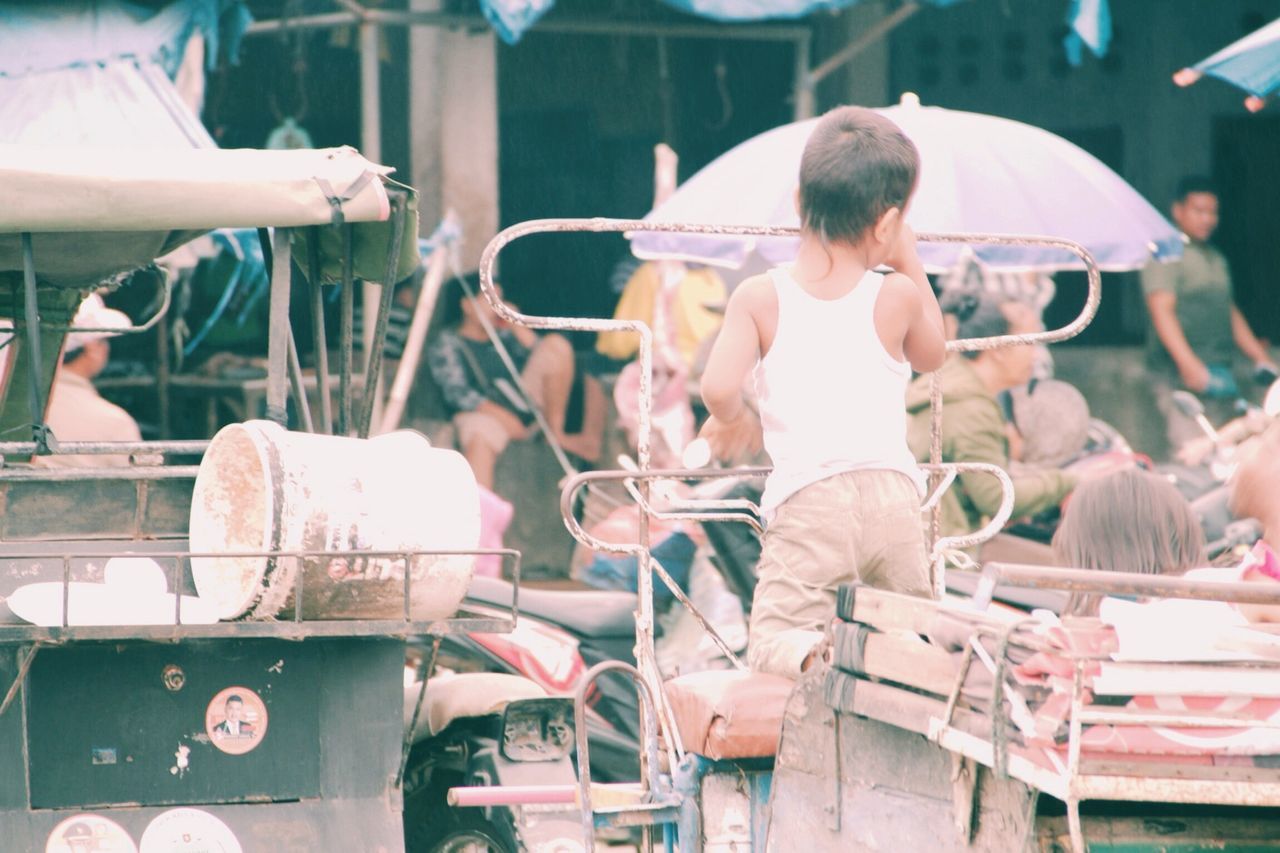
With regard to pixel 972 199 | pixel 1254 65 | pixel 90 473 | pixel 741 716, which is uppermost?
pixel 1254 65

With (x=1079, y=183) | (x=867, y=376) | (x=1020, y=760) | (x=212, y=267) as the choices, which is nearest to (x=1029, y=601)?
(x=1079, y=183)

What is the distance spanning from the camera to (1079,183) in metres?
7.92

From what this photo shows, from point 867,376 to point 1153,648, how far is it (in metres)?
1.25

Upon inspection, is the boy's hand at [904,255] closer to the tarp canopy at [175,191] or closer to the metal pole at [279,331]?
the tarp canopy at [175,191]

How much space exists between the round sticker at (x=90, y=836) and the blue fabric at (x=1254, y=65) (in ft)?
18.3

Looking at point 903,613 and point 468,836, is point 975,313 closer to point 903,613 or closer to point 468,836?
point 468,836

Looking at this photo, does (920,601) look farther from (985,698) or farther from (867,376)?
(867,376)

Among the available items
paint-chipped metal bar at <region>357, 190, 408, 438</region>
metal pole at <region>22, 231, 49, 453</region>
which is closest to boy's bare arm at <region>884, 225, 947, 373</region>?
paint-chipped metal bar at <region>357, 190, 408, 438</region>

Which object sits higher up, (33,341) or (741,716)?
(33,341)

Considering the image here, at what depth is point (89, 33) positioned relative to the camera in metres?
8.09

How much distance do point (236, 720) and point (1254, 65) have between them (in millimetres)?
5431

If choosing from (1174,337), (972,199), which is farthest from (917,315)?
(1174,337)

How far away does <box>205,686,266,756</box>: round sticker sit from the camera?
4.37m

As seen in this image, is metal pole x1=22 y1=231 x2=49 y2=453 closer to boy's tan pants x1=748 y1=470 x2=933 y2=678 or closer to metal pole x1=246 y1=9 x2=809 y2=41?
boy's tan pants x1=748 y1=470 x2=933 y2=678
